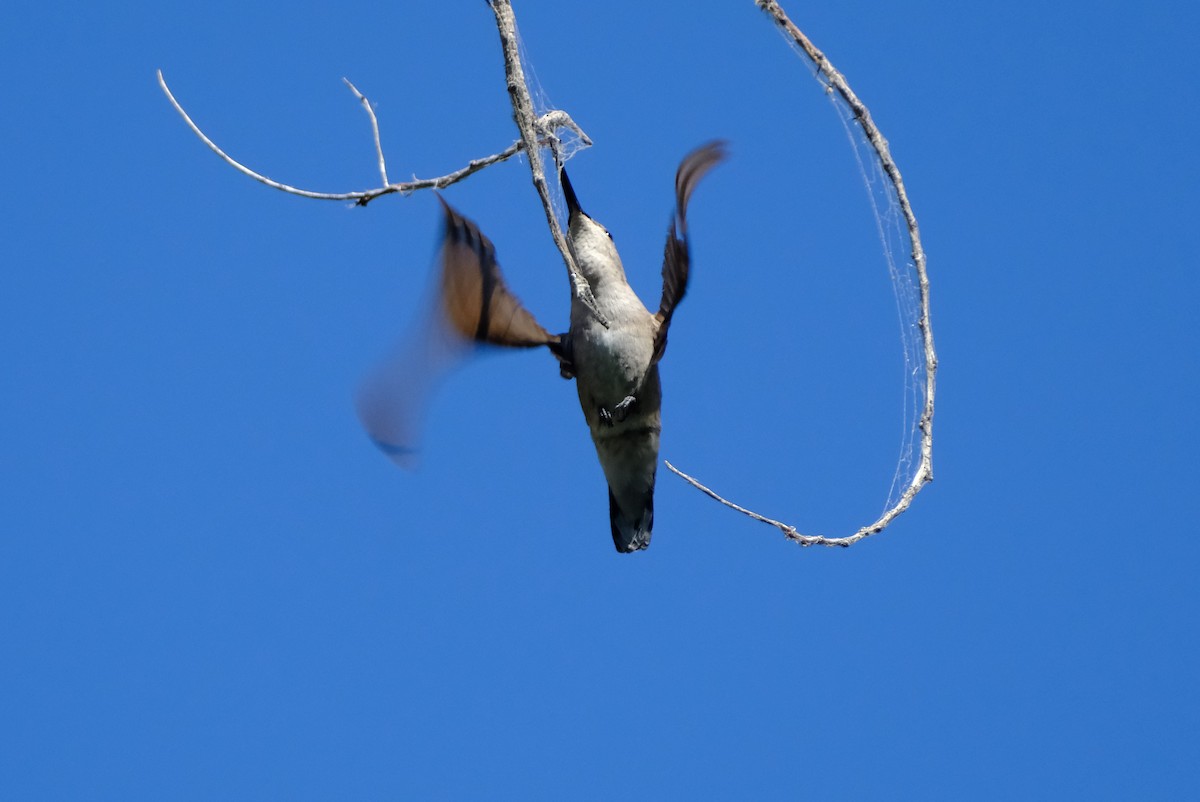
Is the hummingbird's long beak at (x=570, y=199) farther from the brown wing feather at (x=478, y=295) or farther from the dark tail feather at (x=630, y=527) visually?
the dark tail feather at (x=630, y=527)

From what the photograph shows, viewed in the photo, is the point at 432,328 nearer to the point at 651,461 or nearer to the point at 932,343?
the point at 651,461

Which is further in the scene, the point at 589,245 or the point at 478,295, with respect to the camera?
the point at 589,245

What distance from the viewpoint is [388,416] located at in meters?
5.45

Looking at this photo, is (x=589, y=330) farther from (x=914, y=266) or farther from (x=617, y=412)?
(x=914, y=266)

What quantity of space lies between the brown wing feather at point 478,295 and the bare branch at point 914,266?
1.26 metres

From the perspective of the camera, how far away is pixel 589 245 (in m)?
5.86

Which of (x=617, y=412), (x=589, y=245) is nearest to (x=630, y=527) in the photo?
(x=617, y=412)

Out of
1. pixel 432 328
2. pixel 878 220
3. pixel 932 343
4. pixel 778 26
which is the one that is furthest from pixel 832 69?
pixel 432 328

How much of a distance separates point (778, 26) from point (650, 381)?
1.74 meters

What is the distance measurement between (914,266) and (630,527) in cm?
217

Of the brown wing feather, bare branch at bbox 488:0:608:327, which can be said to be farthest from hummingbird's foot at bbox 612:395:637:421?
bare branch at bbox 488:0:608:327

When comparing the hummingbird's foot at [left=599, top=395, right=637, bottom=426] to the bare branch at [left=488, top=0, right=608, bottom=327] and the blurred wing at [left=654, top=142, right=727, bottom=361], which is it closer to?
the blurred wing at [left=654, top=142, right=727, bottom=361]

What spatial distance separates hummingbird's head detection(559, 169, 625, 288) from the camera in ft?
19.0

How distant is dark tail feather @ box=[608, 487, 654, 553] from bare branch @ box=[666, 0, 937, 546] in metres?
1.48
